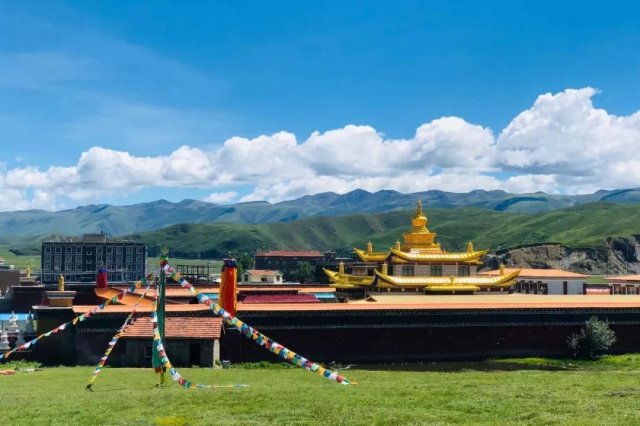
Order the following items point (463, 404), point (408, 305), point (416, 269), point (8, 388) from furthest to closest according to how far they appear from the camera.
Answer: point (416, 269), point (408, 305), point (8, 388), point (463, 404)

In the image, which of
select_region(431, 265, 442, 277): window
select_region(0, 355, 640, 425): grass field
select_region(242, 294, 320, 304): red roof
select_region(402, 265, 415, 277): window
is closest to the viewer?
select_region(0, 355, 640, 425): grass field

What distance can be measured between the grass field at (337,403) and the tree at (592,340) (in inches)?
593

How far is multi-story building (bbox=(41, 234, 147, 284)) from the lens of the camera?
127m

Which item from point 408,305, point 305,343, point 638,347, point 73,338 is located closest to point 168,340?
point 73,338

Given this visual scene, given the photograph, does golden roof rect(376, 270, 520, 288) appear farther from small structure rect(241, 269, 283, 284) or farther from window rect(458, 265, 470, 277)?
small structure rect(241, 269, 283, 284)

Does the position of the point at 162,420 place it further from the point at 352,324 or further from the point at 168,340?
the point at 352,324

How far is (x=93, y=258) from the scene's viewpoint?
131m

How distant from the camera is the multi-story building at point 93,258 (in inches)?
5000

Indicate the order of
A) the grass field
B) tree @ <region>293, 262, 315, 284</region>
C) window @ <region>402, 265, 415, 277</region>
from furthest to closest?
tree @ <region>293, 262, 315, 284</region>
window @ <region>402, 265, 415, 277</region>
the grass field

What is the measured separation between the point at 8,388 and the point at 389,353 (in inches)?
779

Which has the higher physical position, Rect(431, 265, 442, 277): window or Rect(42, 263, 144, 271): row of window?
Rect(431, 265, 442, 277): window

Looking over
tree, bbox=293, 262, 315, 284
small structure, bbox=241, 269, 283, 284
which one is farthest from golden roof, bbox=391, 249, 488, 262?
tree, bbox=293, 262, 315, 284

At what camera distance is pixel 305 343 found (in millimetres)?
34875

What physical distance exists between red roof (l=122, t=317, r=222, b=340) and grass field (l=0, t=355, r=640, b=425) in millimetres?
7411
